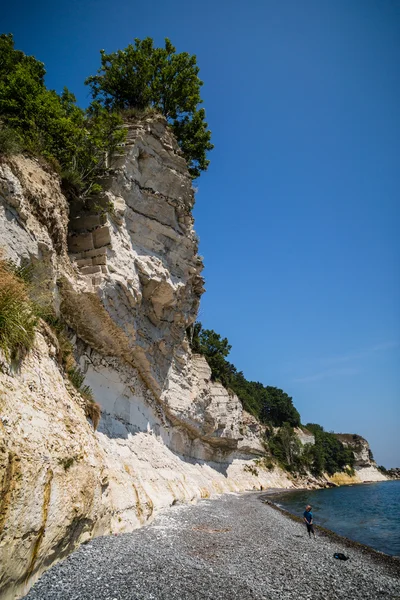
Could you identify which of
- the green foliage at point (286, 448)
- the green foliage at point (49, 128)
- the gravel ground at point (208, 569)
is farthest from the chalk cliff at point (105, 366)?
the green foliage at point (286, 448)

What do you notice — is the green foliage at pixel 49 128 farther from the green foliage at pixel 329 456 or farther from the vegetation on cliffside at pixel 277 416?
the green foliage at pixel 329 456

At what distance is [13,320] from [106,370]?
944cm

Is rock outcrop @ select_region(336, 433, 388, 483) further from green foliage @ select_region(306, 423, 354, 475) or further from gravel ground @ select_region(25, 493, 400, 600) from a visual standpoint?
gravel ground @ select_region(25, 493, 400, 600)

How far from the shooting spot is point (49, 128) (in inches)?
492

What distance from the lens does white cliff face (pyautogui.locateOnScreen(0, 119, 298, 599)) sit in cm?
545

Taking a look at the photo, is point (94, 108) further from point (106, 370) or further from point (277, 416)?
point (277, 416)

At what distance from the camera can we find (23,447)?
527cm

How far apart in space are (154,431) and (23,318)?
14.8 m

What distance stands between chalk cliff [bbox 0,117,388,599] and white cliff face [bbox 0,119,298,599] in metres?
0.04

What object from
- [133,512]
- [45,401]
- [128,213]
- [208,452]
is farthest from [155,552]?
[208,452]

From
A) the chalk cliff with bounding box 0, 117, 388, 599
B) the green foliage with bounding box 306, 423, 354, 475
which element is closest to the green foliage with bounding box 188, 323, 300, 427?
the green foliage with bounding box 306, 423, 354, 475

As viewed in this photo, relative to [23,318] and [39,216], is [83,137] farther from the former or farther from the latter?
[23,318]

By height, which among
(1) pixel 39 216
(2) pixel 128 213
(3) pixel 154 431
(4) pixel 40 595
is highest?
(2) pixel 128 213

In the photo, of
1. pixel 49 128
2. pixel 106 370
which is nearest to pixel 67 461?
pixel 106 370
